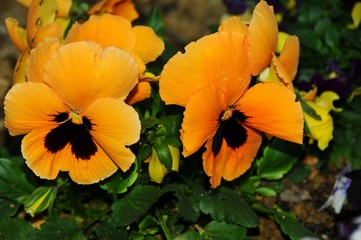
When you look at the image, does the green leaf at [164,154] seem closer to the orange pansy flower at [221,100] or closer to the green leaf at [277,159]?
A: the orange pansy flower at [221,100]

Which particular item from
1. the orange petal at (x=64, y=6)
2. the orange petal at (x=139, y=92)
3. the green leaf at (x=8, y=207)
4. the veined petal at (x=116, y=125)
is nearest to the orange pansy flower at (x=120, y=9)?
the orange petal at (x=64, y=6)

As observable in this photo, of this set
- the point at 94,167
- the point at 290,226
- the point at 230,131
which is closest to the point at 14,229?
the point at 94,167

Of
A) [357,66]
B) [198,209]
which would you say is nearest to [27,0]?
[198,209]

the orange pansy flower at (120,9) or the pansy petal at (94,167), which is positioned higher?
the orange pansy flower at (120,9)

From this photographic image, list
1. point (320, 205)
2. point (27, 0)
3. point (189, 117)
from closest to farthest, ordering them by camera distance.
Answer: point (189, 117) < point (27, 0) < point (320, 205)

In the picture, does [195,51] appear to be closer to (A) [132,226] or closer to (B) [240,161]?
(B) [240,161]
